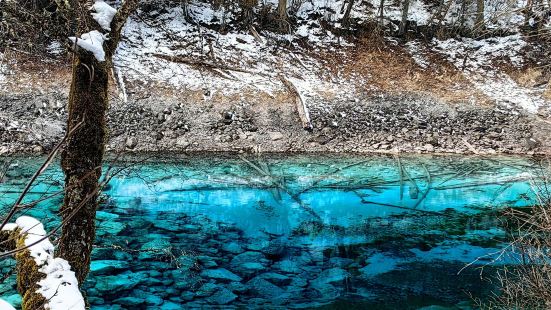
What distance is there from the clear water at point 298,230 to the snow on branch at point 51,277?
1.09 meters

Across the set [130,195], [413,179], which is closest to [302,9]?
[413,179]

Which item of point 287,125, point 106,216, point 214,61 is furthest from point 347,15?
point 106,216

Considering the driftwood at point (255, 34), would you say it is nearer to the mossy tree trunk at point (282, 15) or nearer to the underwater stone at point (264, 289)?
the mossy tree trunk at point (282, 15)

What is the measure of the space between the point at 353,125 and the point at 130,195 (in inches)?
244

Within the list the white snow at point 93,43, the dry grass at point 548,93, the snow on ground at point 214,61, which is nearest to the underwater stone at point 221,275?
the white snow at point 93,43

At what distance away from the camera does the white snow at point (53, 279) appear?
2.50m

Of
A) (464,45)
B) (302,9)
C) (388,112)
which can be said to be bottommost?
(388,112)

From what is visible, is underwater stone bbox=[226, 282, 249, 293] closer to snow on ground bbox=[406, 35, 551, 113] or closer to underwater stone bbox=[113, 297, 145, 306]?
underwater stone bbox=[113, 297, 145, 306]

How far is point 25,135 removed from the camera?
11211 mm

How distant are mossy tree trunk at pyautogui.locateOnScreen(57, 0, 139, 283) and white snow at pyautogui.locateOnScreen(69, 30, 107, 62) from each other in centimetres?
5

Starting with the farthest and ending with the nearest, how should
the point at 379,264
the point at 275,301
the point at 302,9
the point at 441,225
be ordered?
1. the point at 302,9
2. the point at 441,225
3. the point at 379,264
4. the point at 275,301

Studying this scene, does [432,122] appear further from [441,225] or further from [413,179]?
[441,225]

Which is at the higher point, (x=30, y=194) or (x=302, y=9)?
(x=302, y=9)

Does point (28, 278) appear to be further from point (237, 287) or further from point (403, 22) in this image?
point (403, 22)
